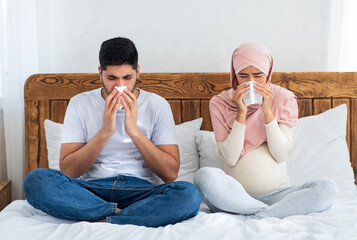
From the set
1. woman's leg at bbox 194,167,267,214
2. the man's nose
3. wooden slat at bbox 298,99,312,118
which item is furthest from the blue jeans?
wooden slat at bbox 298,99,312,118

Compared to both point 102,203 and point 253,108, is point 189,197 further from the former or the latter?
point 253,108

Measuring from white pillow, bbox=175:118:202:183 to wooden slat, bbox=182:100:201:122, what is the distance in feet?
0.27

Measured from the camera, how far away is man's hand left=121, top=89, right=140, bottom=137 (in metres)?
1.61

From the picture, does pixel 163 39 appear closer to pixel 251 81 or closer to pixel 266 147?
pixel 251 81

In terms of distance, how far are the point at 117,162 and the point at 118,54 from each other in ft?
1.52

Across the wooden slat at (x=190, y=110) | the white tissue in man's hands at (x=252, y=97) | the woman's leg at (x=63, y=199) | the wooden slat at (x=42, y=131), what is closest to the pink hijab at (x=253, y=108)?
the white tissue in man's hands at (x=252, y=97)

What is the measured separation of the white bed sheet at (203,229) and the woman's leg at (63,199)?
0.05 m

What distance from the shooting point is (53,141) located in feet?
6.72

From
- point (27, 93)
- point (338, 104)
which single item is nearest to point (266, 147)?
point (338, 104)

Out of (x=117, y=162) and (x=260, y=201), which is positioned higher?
(x=117, y=162)

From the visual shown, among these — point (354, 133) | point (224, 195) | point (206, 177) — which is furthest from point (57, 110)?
point (354, 133)

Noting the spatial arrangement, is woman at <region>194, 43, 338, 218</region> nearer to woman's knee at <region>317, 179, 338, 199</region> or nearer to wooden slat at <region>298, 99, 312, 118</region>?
woman's knee at <region>317, 179, 338, 199</region>

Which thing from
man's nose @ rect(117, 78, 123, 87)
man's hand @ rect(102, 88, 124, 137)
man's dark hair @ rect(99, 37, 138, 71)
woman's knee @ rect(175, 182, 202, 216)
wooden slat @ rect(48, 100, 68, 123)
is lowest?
woman's knee @ rect(175, 182, 202, 216)

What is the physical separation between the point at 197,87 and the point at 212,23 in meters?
0.42
